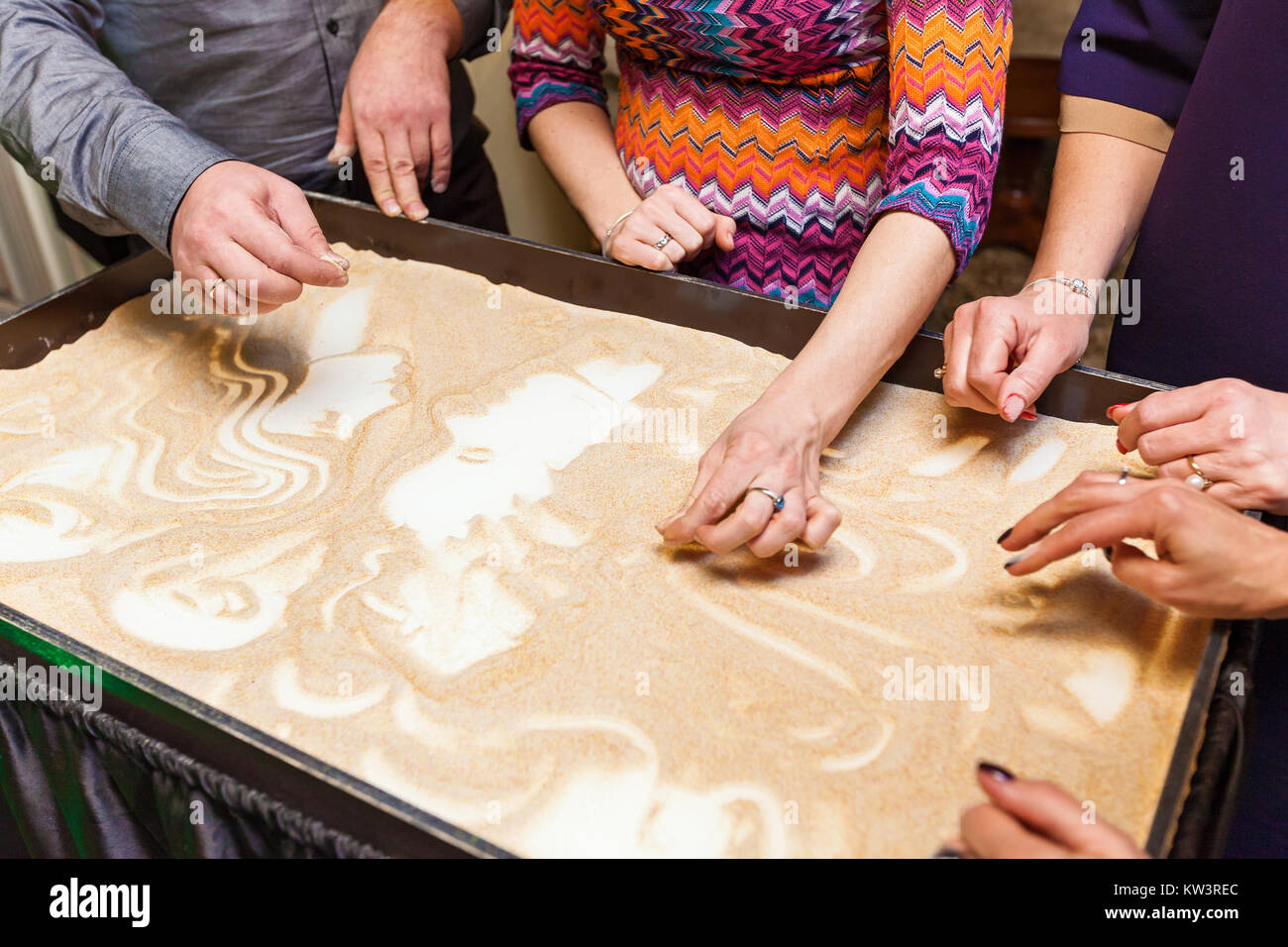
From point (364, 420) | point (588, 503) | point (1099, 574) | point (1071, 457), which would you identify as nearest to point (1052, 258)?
point (1071, 457)

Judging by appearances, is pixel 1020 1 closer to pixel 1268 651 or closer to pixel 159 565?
pixel 1268 651

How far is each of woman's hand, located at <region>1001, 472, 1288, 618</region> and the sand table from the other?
0.31 feet

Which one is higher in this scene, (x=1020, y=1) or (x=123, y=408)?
(x=1020, y=1)

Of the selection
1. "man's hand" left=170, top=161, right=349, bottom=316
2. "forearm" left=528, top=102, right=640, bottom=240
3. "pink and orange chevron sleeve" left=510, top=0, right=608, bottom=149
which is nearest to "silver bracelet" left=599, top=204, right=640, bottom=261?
"forearm" left=528, top=102, right=640, bottom=240

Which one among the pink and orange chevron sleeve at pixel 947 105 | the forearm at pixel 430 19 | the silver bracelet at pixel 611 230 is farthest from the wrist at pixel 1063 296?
the forearm at pixel 430 19

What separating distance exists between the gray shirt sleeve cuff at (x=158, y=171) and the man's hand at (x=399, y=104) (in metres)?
0.29

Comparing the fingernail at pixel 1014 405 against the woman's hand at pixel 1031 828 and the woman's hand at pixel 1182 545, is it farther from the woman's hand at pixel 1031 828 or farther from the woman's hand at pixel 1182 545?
the woman's hand at pixel 1031 828

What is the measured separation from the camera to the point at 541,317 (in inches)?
56.4

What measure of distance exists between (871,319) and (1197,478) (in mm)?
382

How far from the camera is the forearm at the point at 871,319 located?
3.71 ft

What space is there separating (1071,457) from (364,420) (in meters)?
0.87

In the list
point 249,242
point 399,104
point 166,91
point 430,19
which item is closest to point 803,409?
point 249,242

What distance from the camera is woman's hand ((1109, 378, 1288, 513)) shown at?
95 cm

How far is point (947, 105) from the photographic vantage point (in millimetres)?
1144
